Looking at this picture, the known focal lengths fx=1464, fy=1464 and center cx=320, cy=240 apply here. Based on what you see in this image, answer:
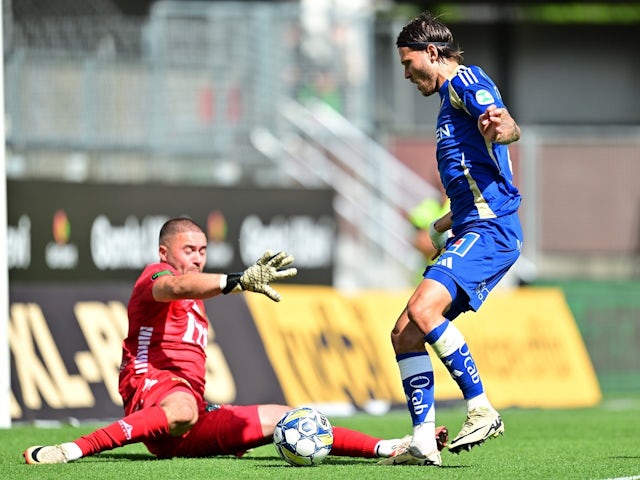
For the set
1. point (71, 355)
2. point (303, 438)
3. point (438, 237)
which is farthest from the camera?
point (71, 355)

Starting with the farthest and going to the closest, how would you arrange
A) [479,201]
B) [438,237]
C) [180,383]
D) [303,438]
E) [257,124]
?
[257,124]
[438,237]
[180,383]
[479,201]
[303,438]

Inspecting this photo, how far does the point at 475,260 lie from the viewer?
26.9 feet

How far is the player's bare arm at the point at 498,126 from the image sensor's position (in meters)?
7.86

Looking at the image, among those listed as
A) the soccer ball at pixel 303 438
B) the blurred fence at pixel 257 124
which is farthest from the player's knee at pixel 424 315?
the blurred fence at pixel 257 124

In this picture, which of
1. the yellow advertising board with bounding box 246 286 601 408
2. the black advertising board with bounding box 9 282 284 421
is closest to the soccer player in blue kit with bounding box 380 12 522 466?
the black advertising board with bounding box 9 282 284 421

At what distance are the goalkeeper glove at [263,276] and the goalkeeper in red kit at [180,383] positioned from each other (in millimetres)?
642

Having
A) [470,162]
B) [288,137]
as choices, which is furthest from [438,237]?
[288,137]

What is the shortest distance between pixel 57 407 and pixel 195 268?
4.92 meters

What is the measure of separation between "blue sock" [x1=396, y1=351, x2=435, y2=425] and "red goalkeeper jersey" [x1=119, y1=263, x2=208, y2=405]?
1330 mm

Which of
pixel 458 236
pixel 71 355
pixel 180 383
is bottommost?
pixel 71 355

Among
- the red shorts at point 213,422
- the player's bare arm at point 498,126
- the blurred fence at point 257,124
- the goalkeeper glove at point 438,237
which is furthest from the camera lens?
the blurred fence at point 257,124

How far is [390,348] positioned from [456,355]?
8787 millimetres

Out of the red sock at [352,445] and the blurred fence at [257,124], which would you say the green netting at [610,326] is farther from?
the red sock at [352,445]

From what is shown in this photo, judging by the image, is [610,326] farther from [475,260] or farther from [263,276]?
[263,276]
